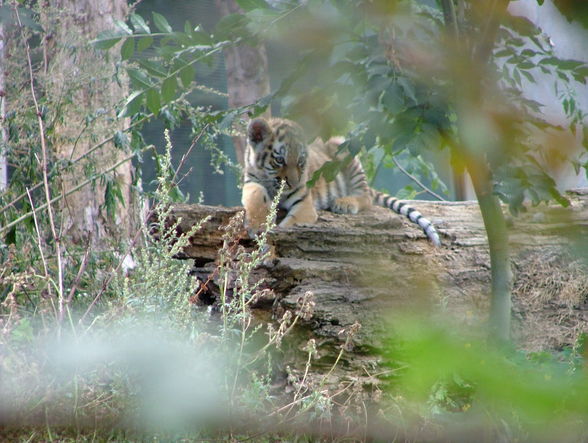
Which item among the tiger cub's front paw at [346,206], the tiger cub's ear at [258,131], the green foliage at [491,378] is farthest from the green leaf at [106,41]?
the tiger cub's front paw at [346,206]

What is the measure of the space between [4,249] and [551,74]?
334 centimetres

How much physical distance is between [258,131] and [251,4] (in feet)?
11.3

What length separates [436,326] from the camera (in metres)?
0.45

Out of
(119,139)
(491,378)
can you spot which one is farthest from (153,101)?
(119,139)

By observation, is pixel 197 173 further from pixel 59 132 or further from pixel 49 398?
pixel 49 398

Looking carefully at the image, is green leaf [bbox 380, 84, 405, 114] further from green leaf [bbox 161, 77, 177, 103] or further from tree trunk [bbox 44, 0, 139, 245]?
tree trunk [bbox 44, 0, 139, 245]

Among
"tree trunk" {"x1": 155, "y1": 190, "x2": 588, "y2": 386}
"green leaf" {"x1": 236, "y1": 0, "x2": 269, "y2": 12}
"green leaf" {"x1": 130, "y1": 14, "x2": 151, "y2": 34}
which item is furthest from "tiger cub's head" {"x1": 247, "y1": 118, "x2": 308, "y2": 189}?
"green leaf" {"x1": 236, "y1": 0, "x2": 269, "y2": 12}

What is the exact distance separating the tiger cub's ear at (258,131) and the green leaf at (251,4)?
131 inches

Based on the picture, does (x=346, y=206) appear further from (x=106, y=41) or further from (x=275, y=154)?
(x=106, y=41)

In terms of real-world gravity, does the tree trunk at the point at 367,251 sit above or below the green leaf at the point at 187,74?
below

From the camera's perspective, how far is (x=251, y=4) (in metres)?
0.93

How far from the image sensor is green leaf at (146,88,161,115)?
1.85 m

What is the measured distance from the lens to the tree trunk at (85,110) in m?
3.90

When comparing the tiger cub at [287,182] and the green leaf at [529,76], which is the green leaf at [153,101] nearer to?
the green leaf at [529,76]
